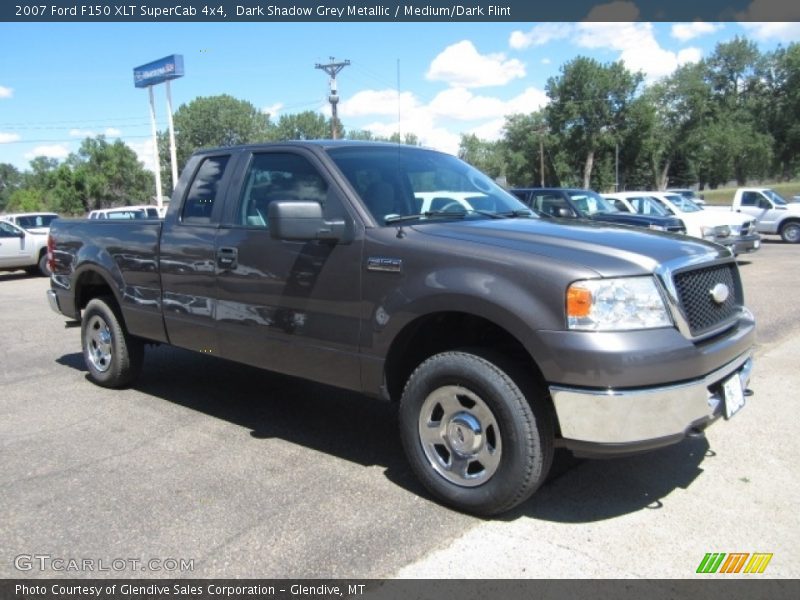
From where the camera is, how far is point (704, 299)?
136 inches

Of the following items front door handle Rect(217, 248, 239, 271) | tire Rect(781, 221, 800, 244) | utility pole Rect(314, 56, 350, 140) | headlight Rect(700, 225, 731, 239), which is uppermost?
utility pole Rect(314, 56, 350, 140)

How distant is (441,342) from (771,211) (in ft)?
74.3

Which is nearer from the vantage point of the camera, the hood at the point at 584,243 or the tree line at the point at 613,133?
the hood at the point at 584,243

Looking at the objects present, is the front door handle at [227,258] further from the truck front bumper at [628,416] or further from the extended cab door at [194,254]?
the truck front bumper at [628,416]

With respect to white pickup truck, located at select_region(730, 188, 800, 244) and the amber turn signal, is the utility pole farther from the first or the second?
the amber turn signal

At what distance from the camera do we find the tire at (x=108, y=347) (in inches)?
227

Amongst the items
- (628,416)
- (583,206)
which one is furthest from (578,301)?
(583,206)

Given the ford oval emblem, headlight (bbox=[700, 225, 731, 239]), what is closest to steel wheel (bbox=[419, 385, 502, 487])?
the ford oval emblem

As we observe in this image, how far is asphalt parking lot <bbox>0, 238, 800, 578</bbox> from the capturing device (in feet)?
10.1

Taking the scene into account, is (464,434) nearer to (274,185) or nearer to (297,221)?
(297,221)

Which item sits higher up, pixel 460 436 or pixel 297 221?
pixel 297 221

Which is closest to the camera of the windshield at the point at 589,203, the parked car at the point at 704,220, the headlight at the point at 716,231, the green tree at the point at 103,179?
the windshield at the point at 589,203

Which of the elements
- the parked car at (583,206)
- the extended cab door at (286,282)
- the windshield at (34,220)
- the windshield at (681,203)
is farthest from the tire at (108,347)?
the windshield at (34,220)

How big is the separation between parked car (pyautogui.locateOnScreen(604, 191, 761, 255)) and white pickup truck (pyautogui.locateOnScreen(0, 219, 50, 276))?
48.9 ft
